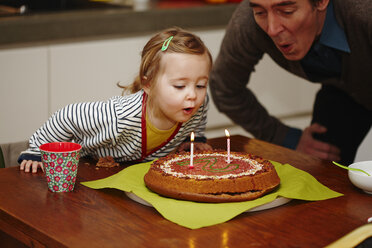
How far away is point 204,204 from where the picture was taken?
4.34 ft

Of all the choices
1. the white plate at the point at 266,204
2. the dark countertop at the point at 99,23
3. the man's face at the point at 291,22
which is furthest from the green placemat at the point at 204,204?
the dark countertop at the point at 99,23

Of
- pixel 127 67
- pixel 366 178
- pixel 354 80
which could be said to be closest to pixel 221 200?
pixel 366 178

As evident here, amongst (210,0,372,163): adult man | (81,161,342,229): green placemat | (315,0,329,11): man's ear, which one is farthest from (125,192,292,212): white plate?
(315,0,329,11): man's ear

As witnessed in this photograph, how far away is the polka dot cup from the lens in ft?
4.64

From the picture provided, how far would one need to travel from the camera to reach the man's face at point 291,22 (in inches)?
73.6

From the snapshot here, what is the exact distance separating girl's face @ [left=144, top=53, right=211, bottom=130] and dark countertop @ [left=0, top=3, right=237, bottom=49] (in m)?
1.28

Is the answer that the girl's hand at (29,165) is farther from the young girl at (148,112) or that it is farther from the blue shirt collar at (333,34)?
the blue shirt collar at (333,34)

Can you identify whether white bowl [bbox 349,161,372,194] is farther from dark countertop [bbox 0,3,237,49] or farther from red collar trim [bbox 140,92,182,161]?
dark countertop [bbox 0,3,237,49]

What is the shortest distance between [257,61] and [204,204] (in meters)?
1.10

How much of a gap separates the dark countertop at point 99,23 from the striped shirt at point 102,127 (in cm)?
115

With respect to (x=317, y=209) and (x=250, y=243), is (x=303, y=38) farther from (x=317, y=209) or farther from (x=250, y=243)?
(x=250, y=243)

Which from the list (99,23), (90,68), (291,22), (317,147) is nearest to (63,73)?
(90,68)

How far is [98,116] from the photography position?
168cm

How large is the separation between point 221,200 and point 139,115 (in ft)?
1.48
